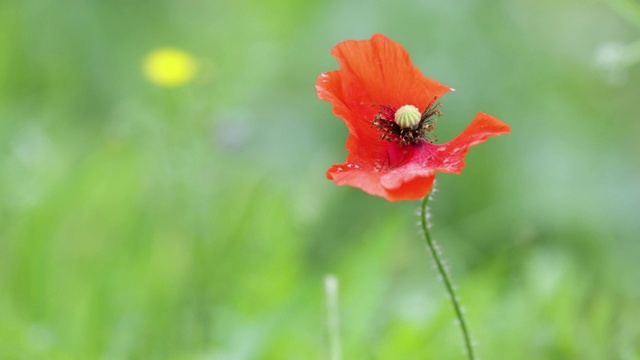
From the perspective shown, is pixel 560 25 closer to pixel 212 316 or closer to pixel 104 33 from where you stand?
pixel 104 33

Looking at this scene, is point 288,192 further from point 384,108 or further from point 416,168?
point 416,168

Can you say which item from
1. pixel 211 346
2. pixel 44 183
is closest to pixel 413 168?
pixel 211 346

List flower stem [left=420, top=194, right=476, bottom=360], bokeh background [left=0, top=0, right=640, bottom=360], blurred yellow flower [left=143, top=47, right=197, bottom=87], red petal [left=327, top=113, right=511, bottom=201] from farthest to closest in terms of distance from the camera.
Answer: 1. blurred yellow flower [left=143, top=47, right=197, bottom=87]
2. bokeh background [left=0, top=0, right=640, bottom=360]
3. flower stem [left=420, top=194, right=476, bottom=360]
4. red petal [left=327, top=113, right=511, bottom=201]

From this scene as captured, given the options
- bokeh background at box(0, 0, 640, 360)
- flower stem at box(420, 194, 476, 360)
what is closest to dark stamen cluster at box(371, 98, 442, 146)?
flower stem at box(420, 194, 476, 360)

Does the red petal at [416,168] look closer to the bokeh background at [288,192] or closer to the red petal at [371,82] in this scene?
the red petal at [371,82]

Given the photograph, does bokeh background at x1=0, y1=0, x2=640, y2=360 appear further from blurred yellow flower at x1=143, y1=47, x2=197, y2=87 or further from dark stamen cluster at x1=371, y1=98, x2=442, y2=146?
dark stamen cluster at x1=371, y1=98, x2=442, y2=146

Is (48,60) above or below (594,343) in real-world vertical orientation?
above

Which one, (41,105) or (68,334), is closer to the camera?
(68,334)

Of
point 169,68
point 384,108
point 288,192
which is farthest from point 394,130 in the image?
point 169,68
